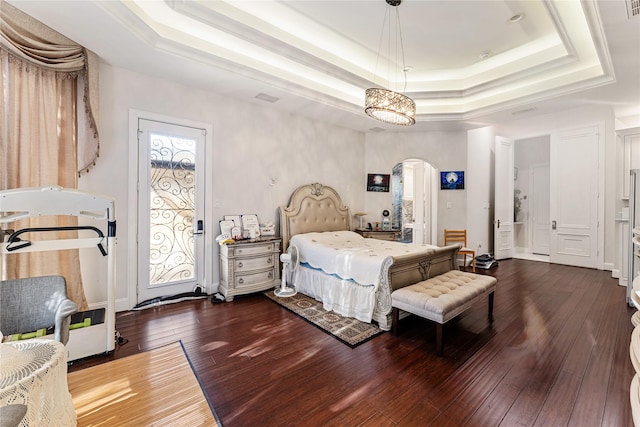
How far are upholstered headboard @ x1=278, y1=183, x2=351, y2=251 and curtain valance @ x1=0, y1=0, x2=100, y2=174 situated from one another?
2634mm

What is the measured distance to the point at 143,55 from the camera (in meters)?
3.06

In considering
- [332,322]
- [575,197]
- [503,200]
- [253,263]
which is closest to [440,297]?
[332,322]

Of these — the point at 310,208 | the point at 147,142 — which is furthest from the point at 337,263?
the point at 147,142

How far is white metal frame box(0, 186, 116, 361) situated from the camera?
6.77ft

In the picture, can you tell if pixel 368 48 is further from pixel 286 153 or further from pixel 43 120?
pixel 43 120

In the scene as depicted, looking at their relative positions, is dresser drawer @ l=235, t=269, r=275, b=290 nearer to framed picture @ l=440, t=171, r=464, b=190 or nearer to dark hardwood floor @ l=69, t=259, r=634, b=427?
dark hardwood floor @ l=69, t=259, r=634, b=427

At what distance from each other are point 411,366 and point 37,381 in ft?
7.92

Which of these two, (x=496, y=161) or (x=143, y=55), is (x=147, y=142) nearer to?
(x=143, y=55)

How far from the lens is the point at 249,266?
4047 millimetres

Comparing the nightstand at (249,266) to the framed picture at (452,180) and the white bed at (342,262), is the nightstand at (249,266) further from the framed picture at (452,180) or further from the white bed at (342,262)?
the framed picture at (452,180)

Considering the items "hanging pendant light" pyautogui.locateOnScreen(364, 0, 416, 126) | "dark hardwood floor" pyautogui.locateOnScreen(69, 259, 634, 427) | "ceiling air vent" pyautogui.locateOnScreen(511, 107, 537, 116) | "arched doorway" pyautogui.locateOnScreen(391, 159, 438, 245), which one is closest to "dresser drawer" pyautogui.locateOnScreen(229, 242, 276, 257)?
"dark hardwood floor" pyautogui.locateOnScreen(69, 259, 634, 427)

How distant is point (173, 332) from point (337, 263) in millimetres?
2022

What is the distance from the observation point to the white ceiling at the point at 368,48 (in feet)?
8.98

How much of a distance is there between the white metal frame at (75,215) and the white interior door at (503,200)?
7486 millimetres
